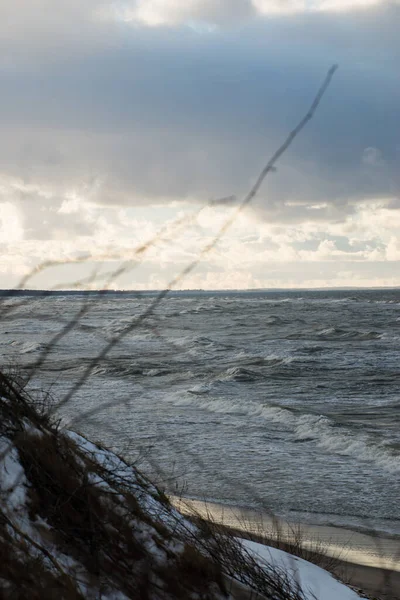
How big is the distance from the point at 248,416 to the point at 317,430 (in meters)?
1.98

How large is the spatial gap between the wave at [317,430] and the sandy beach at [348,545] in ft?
9.10

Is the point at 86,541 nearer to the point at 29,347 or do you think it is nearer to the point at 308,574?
the point at 308,574

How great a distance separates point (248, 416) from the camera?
13.6m

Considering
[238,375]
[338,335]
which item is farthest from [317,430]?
[338,335]

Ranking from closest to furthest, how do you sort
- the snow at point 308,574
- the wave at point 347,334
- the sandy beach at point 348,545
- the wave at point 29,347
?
1. the snow at point 308,574
2. the sandy beach at point 348,545
3. the wave at point 29,347
4. the wave at point 347,334

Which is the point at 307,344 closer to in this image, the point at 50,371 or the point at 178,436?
the point at 50,371

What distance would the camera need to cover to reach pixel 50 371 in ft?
69.4

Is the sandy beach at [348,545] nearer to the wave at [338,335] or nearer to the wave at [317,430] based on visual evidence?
the wave at [317,430]

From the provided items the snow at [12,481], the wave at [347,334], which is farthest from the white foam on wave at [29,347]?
the snow at [12,481]

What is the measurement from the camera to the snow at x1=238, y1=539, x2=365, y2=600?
3877mm

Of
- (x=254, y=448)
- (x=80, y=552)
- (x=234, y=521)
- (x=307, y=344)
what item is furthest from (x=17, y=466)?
(x=307, y=344)

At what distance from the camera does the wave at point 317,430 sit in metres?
10.2

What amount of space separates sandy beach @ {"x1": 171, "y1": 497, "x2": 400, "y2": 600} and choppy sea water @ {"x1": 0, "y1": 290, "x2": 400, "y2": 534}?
0.81 ft

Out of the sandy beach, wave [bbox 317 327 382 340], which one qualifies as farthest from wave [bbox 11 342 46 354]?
the sandy beach
